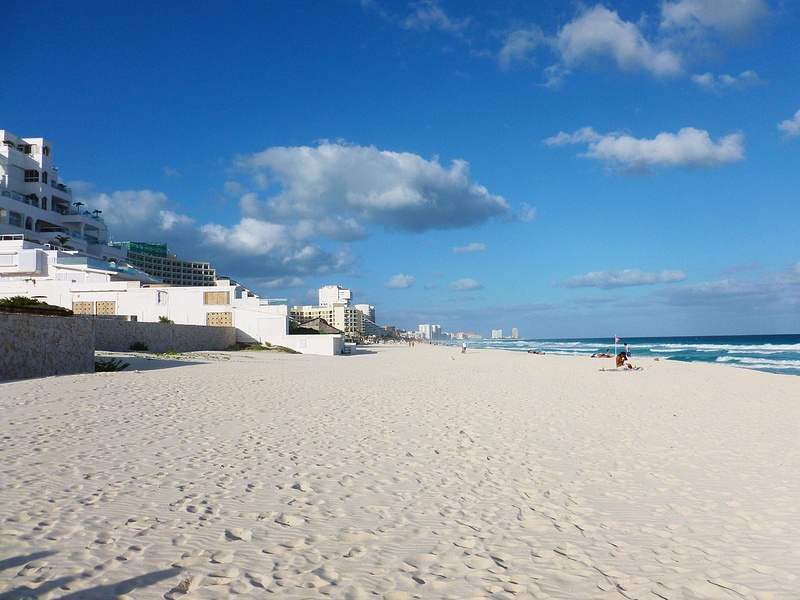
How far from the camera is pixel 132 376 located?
15.1 meters

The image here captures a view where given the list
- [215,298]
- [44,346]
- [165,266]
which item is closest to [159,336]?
[215,298]

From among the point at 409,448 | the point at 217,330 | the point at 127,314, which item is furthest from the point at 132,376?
the point at 127,314

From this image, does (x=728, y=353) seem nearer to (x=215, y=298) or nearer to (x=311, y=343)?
(x=311, y=343)

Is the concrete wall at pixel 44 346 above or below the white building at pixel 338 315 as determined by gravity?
below

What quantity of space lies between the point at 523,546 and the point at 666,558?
1074 mm

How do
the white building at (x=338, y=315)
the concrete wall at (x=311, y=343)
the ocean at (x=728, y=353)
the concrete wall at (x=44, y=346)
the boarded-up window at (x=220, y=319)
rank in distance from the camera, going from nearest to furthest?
the concrete wall at (x=44, y=346) < the boarded-up window at (x=220, y=319) < the concrete wall at (x=311, y=343) < the ocean at (x=728, y=353) < the white building at (x=338, y=315)

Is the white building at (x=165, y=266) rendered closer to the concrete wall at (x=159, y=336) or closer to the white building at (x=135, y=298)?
the white building at (x=135, y=298)

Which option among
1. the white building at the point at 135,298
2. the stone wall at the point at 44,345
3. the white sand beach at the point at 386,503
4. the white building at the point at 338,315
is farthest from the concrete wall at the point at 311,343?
the white building at the point at 338,315

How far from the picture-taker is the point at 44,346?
14.8 metres

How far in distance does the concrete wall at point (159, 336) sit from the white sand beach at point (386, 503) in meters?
14.4

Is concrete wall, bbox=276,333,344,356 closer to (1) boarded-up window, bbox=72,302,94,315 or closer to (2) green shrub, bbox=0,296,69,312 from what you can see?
(1) boarded-up window, bbox=72,302,94,315

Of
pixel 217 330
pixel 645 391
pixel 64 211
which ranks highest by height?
pixel 64 211

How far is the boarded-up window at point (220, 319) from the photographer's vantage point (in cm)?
3712

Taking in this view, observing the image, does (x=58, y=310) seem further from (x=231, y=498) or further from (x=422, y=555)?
(x=422, y=555)
